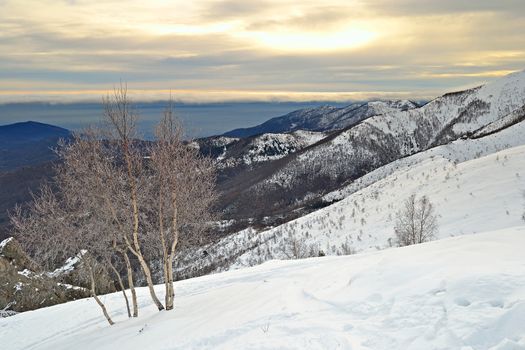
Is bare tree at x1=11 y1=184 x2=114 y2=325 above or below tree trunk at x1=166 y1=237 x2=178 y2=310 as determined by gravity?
above

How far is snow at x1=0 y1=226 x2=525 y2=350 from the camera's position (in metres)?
6.46

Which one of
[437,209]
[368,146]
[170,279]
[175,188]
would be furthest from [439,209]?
[368,146]

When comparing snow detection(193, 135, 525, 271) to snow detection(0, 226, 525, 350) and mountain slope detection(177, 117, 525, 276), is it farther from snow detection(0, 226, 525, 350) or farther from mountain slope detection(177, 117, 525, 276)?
snow detection(0, 226, 525, 350)

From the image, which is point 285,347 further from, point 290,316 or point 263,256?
point 263,256

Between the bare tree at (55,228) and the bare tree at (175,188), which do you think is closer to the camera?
the bare tree at (175,188)

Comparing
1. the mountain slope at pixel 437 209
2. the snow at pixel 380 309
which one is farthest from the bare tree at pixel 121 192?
the mountain slope at pixel 437 209

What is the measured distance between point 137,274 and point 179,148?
6320 centimetres

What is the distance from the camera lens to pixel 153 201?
13664mm

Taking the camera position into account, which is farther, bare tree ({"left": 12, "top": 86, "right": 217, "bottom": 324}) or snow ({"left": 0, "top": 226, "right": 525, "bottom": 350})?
bare tree ({"left": 12, "top": 86, "right": 217, "bottom": 324})

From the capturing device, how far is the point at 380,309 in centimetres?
778

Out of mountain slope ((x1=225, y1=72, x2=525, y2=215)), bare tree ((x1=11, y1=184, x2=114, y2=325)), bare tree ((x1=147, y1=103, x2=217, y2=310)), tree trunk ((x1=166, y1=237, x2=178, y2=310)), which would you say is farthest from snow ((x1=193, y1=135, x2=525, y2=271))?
mountain slope ((x1=225, y1=72, x2=525, y2=215))

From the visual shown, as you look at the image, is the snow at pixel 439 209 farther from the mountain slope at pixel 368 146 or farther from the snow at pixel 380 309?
the mountain slope at pixel 368 146

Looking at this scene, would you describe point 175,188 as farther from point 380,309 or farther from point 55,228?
point 380,309

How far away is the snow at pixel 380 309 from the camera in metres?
6.46
